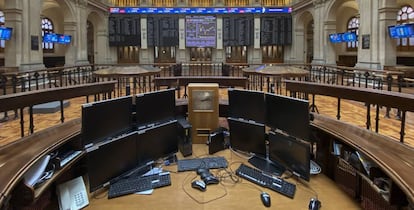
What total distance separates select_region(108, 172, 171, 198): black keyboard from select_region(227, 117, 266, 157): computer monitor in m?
0.81

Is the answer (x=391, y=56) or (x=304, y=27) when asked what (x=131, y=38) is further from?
(x=391, y=56)

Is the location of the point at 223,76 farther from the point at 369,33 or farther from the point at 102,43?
the point at 102,43

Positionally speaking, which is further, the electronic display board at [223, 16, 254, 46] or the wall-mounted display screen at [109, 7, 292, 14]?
the electronic display board at [223, 16, 254, 46]

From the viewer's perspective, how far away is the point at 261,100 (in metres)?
3.03

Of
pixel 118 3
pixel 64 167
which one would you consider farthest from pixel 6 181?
pixel 118 3

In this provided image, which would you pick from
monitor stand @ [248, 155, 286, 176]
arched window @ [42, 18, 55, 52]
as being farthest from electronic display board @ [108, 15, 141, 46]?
monitor stand @ [248, 155, 286, 176]

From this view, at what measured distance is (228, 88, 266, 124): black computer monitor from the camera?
304cm

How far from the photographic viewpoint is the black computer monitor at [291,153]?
252 cm

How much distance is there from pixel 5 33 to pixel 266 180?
10.4 metres

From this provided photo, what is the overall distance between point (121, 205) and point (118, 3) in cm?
2033

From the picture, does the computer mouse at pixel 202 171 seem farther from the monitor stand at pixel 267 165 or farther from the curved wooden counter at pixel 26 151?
the curved wooden counter at pixel 26 151

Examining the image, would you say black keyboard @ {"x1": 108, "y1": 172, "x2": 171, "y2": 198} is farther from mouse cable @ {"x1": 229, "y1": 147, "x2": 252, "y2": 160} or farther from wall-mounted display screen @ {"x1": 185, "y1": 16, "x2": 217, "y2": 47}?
wall-mounted display screen @ {"x1": 185, "y1": 16, "x2": 217, "y2": 47}

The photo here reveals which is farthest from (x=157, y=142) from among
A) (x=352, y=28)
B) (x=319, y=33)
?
(x=352, y=28)

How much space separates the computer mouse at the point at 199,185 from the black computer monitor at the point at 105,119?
27.3 inches
